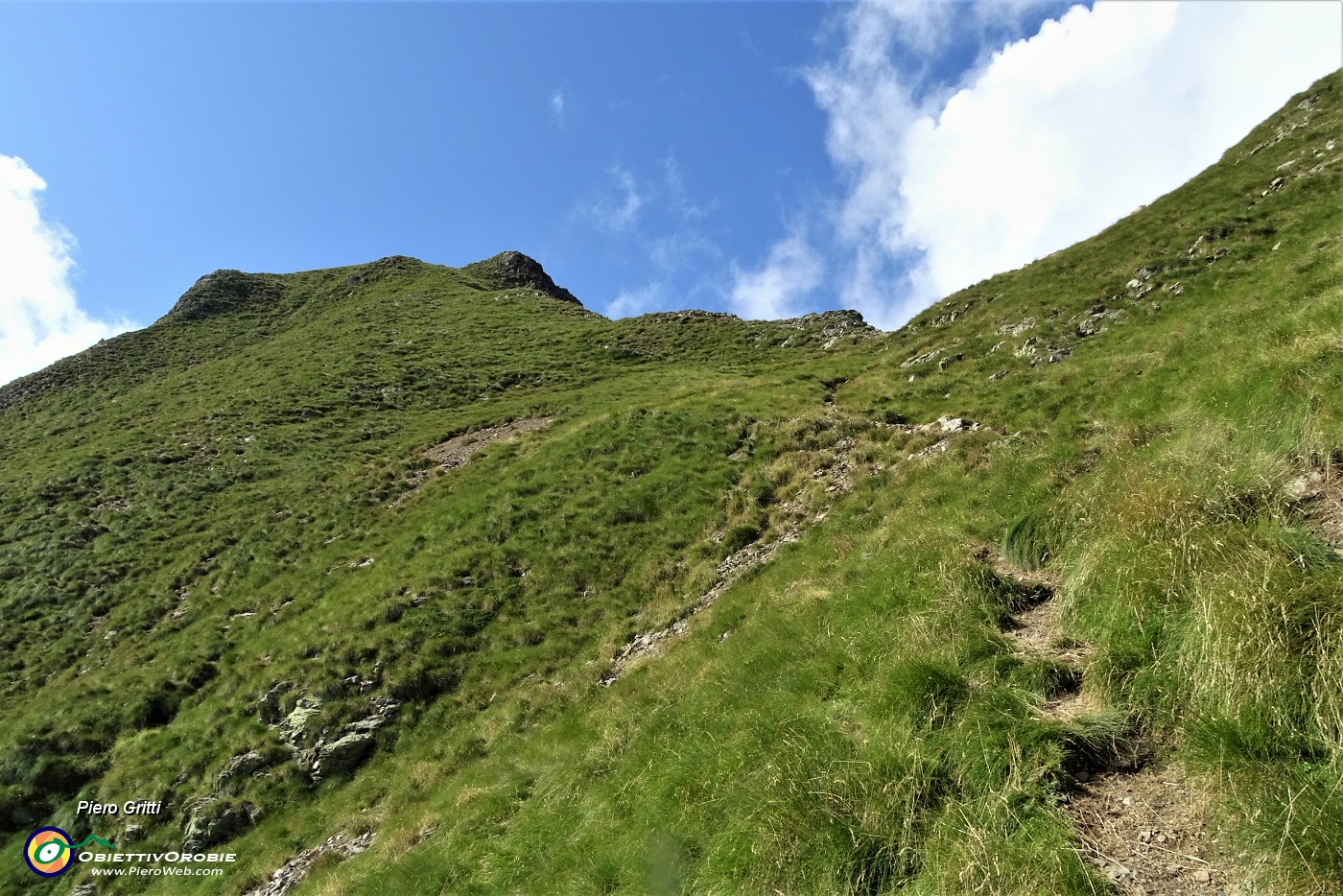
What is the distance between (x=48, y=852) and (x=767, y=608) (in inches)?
785

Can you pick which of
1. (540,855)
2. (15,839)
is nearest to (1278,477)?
(540,855)

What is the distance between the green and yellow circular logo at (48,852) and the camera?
15.9 meters

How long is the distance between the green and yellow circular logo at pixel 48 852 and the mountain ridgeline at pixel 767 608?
316mm

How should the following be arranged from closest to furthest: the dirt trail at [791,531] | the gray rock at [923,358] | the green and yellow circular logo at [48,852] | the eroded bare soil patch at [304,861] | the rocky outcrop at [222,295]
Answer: the eroded bare soil patch at [304,861] → the green and yellow circular logo at [48,852] → the dirt trail at [791,531] → the gray rock at [923,358] → the rocky outcrop at [222,295]

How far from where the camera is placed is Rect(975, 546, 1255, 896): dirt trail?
4129mm

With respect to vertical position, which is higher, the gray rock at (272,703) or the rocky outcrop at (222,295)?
the rocky outcrop at (222,295)

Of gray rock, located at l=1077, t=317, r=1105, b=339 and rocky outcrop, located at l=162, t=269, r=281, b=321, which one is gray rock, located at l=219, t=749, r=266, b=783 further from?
rocky outcrop, located at l=162, t=269, r=281, b=321

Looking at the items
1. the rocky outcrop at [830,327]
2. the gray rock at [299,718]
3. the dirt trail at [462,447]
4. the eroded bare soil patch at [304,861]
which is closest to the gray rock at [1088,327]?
the rocky outcrop at [830,327]

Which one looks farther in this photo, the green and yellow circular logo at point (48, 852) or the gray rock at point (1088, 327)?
the gray rock at point (1088, 327)

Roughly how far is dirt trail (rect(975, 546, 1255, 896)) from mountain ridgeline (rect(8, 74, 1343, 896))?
4 cm

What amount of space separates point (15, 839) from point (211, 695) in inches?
200

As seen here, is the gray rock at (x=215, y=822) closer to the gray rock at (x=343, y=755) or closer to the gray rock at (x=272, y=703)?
the gray rock at (x=343, y=755)

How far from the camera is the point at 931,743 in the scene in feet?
19.2

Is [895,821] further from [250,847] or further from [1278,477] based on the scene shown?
[250,847]
